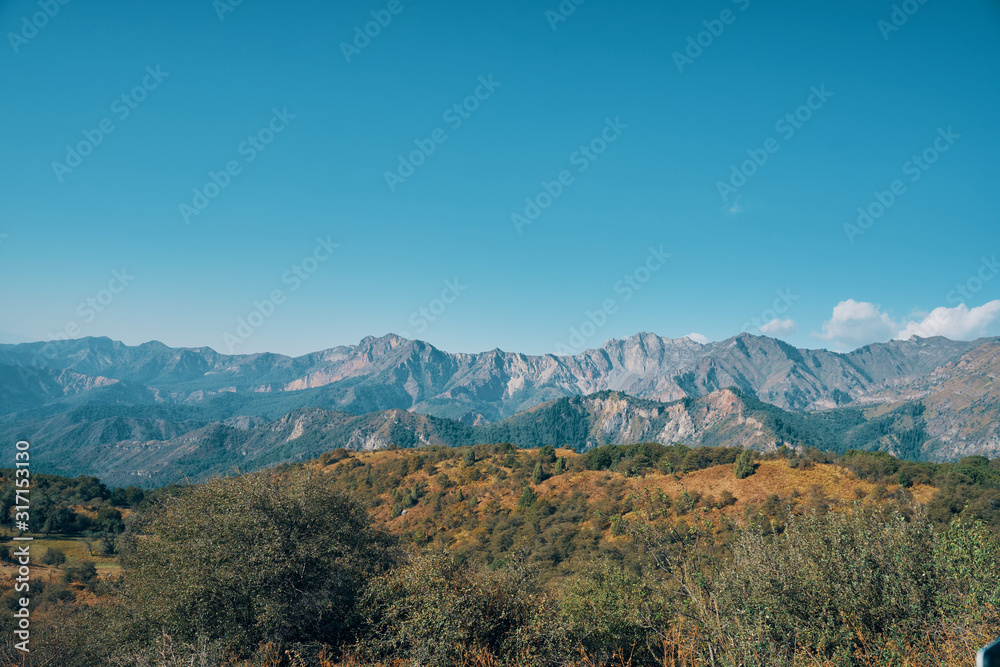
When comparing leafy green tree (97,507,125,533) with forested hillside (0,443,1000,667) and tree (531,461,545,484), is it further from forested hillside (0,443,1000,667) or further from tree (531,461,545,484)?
tree (531,461,545,484)

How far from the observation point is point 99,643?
70.8ft

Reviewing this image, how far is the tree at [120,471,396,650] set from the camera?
809 inches

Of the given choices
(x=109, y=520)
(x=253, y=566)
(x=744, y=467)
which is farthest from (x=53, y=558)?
(x=744, y=467)

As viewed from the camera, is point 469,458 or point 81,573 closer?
point 81,573

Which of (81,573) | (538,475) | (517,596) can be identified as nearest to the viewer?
(517,596)

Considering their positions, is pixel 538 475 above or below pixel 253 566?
below

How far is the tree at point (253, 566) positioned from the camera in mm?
20547

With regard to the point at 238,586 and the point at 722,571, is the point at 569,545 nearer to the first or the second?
the point at 722,571

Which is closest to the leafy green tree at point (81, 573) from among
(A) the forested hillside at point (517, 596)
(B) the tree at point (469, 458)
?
(A) the forested hillside at point (517, 596)

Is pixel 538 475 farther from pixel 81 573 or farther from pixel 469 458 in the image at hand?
pixel 81 573

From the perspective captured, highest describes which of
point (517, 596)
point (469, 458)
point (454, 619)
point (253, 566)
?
point (253, 566)

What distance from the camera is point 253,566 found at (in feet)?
70.5

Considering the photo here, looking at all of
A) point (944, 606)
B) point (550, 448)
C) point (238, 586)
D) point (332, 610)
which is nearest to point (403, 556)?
point (332, 610)

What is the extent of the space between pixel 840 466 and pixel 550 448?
53379 millimetres
